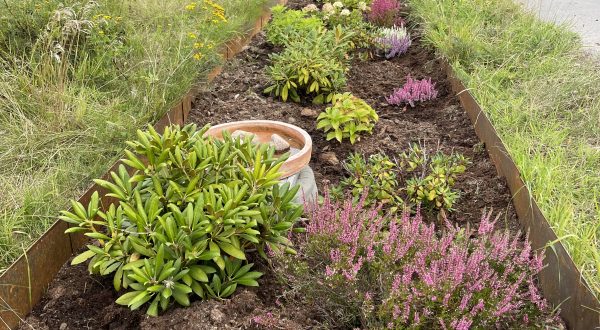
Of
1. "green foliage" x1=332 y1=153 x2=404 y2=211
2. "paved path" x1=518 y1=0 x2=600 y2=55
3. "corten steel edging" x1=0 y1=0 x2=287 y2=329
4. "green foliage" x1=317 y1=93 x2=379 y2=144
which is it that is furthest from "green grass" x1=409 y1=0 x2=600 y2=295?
"corten steel edging" x1=0 y1=0 x2=287 y2=329

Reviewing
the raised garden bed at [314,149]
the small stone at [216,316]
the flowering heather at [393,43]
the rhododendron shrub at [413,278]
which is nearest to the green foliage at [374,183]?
the raised garden bed at [314,149]

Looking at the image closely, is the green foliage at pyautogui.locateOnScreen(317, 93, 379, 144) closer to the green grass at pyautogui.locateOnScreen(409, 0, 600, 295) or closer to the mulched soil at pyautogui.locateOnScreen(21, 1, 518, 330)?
the mulched soil at pyautogui.locateOnScreen(21, 1, 518, 330)

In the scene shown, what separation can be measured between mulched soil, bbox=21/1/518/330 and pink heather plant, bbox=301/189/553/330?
0.29m

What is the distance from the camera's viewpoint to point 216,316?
231 cm

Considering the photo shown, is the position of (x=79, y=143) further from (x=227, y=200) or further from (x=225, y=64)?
(x=225, y=64)

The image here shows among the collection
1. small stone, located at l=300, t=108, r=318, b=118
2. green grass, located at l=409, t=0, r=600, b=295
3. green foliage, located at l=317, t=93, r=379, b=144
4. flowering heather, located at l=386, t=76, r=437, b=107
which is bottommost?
small stone, located at l=300, t=108, r=318, b=118

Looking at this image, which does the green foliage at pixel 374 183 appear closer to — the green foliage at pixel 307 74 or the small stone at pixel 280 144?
the small stone at pixel 280 144

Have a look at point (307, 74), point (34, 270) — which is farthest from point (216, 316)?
point (307, 74)

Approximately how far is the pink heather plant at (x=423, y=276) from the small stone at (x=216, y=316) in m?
0.38

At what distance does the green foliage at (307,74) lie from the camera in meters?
4.82

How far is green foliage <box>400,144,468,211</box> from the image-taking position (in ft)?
11.1

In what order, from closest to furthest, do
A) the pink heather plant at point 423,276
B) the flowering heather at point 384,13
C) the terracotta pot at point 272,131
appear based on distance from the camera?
the pink heather plant at point 423,276
the terracotta pot at point 272,131
the flowering heather at point 384,13

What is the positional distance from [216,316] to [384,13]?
530 cm

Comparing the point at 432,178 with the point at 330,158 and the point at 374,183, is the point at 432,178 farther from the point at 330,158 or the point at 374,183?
the point at 330,158
